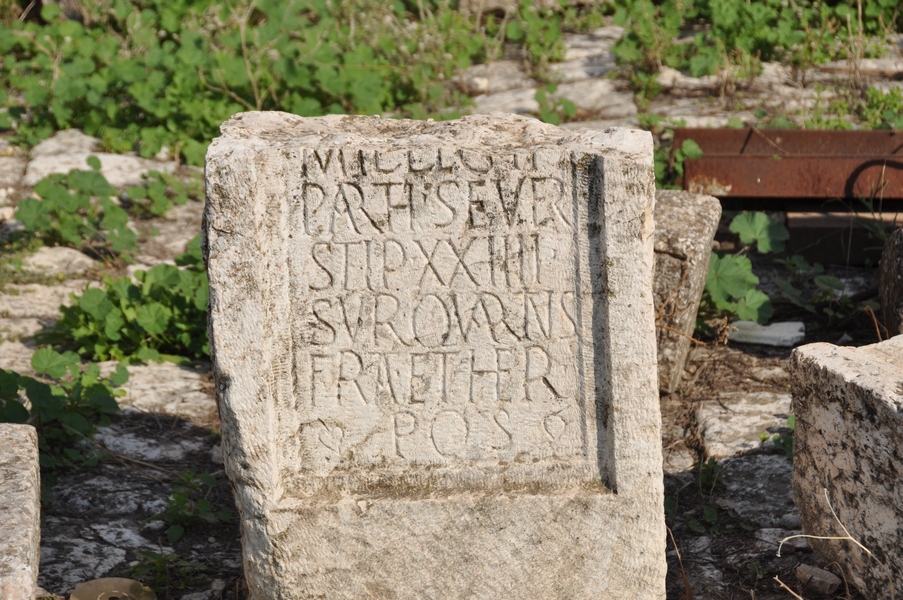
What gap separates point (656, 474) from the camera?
2.48 meters

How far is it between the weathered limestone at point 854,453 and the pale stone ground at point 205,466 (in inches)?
8.8

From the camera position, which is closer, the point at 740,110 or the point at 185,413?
the point at 185,413

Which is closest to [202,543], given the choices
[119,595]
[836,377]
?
[119,595]

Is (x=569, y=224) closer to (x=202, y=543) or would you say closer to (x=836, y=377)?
(x=836, y=377)

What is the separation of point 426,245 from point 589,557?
88cm

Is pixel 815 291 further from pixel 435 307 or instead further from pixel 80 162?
pixel 80 162

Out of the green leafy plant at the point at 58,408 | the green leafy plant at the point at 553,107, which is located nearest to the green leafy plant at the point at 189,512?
the green leafy plant at the point at 58,408

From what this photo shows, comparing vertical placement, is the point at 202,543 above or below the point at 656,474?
below

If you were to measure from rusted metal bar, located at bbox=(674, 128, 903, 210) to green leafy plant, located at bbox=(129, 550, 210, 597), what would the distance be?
2741mm

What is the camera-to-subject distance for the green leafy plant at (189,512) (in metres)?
3.03

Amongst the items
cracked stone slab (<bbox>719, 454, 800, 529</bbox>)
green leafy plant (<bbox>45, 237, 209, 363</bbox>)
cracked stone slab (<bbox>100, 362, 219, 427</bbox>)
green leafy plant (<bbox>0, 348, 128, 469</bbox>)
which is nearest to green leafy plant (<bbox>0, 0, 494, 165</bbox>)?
green leafy plant (<bbox>45, 237, 209, 363</bbox>)

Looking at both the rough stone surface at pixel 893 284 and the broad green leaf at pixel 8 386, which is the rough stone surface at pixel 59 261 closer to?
the broad green leaf at pixel 8 386

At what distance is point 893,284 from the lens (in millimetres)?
3719

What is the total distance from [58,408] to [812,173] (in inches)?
127
